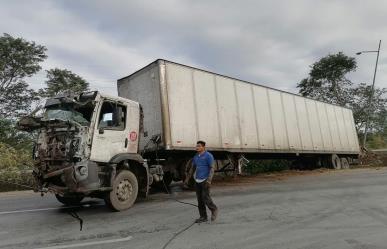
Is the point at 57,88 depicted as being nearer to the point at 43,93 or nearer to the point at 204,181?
the point at 43,93

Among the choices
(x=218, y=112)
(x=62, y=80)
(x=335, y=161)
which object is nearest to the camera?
(x=218, y=112)

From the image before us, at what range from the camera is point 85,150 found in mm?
8719

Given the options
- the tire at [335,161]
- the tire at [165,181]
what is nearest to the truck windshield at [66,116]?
the tire at [165,181]

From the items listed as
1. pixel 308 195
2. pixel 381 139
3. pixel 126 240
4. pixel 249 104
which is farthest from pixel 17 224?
pixel 381 139

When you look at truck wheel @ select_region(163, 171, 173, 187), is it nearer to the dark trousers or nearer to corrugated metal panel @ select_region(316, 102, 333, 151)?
the dark trousers

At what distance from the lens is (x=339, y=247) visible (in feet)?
19.3

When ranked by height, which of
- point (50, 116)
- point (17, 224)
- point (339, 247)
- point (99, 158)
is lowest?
point (339, 247)

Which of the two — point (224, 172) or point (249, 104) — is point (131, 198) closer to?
point (224, 172)

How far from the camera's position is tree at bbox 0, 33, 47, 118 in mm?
30556

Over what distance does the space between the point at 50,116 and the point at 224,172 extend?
783cm

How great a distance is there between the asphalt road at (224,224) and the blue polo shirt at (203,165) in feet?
2.87

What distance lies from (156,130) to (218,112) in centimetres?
300

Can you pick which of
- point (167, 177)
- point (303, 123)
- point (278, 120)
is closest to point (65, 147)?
point (167, 177)

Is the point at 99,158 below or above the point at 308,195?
above
